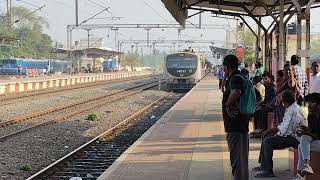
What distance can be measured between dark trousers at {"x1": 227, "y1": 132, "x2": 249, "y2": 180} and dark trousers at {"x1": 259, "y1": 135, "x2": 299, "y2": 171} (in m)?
1.00

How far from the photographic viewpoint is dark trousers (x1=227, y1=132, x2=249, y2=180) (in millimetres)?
6414

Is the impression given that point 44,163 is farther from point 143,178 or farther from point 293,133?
point 293,133

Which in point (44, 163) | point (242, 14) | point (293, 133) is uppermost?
point (242, 14)

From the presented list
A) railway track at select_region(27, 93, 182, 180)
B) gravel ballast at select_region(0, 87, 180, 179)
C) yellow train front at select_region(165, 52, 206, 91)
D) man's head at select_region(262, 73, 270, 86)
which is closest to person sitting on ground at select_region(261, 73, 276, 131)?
man's head at select_region(262, 73, 270, 86)

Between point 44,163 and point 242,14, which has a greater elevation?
point 242,14

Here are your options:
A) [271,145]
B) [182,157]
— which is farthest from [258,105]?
[271,145]

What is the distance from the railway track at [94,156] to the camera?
9.93 meters

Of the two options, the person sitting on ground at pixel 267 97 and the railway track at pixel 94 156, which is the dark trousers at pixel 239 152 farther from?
the person sitting on ground at pixel 267 97

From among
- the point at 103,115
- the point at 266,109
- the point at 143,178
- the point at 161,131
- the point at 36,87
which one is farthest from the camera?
the point at 36,87

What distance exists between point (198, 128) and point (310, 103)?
303 inches

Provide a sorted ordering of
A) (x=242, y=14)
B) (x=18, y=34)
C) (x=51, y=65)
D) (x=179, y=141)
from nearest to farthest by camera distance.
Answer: (x=179, y=141) → (x=242, y=14) → (x=51, y=65) → (x=18, y=34)

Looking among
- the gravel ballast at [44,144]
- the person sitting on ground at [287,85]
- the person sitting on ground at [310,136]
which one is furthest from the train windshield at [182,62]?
the person sitting on ground at [310,136]

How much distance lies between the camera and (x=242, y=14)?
1880 cm

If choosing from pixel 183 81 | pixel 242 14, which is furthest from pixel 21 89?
pixel 242 14
